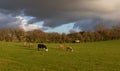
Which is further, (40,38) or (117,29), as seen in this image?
(117,29)

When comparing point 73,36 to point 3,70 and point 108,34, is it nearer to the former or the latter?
point 108,34

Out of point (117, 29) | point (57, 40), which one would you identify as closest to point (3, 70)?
point (57, 40)

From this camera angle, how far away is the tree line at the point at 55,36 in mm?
112250

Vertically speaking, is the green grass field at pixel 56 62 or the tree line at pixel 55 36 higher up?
the tree line at pixel 55 36

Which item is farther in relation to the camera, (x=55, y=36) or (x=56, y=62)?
(x=55, y=36)

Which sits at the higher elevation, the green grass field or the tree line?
the tree line

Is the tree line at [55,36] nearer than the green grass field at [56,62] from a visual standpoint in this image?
No

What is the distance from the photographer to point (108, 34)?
396ft

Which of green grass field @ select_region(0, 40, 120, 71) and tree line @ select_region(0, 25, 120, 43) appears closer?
green grass field @ select_region(0, 40, 120, 71)

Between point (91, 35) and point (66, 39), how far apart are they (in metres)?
11.7

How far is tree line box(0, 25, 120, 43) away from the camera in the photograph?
112250 millimetres

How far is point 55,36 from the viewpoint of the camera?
114875mm

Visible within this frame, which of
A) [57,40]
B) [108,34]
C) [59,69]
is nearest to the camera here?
[59,69]

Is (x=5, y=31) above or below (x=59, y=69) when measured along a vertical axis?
above
